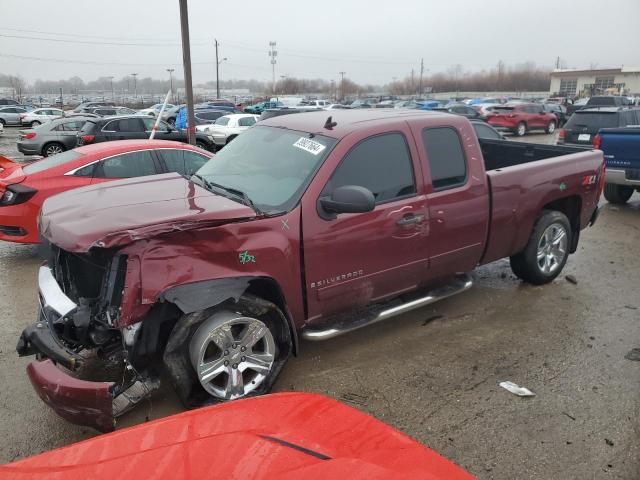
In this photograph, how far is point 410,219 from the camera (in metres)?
3.92

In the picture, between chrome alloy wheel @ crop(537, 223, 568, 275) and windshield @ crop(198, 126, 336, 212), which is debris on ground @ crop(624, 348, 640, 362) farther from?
windshield @ crop(198, 126, 336, 212)

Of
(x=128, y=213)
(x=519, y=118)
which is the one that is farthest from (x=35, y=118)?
(x=128, y=213)

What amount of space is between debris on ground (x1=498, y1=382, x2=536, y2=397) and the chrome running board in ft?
2.96

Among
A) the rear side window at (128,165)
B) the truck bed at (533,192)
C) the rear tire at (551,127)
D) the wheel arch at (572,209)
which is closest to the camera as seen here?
the truck bed at (533,192)

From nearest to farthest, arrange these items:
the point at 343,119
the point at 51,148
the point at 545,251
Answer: the point at 343,119 < the point at 545,251 < the point at 51,148

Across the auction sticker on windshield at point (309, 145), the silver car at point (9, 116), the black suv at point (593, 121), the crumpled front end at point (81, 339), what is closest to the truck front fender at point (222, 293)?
the crumpled front end at point (81, 339)

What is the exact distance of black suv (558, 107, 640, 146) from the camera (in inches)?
476

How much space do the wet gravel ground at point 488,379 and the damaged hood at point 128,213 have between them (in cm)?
134

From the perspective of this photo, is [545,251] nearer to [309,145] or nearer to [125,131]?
[309,145]

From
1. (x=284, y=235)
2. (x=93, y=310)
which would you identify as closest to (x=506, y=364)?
(x=284, y=235)

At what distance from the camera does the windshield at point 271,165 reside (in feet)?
11.6

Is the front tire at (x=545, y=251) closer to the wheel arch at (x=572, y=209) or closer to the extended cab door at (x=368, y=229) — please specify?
the wheel arch at (x=572, y=209)

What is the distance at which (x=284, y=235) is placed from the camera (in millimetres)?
3307

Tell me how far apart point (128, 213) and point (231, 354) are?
3.69 ft
